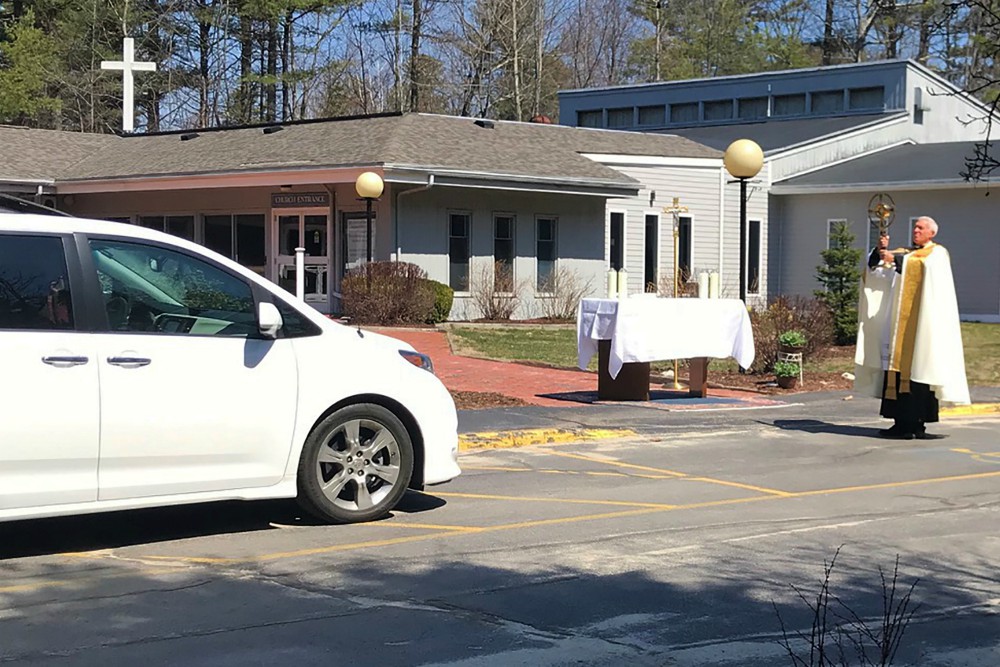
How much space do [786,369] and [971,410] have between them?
2701 mm

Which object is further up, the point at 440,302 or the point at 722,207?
the point at 722,207

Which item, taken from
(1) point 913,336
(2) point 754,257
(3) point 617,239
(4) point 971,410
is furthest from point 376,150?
(1) point 913,336

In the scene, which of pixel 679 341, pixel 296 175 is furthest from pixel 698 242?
pixel 679 341

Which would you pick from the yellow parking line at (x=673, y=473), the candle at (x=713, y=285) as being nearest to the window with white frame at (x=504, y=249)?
the candle at (x=713, y=285)

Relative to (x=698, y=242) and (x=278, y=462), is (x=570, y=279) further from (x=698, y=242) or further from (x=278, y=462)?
(x=278, y=462)

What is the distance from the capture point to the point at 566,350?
74.6 feet

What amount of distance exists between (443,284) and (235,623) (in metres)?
21.2

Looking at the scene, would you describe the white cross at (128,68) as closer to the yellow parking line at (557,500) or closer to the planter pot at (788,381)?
the planter pot at (788,381)

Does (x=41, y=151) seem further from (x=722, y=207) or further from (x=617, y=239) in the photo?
(x=722, y=207)

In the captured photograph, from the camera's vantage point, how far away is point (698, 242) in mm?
33281

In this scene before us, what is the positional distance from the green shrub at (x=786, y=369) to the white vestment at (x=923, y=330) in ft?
14.7

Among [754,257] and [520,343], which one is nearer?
[520,343]

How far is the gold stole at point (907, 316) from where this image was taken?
12.6 meters

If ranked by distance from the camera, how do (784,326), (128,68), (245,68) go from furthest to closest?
(245,68) < (128,68) < (784,326)
